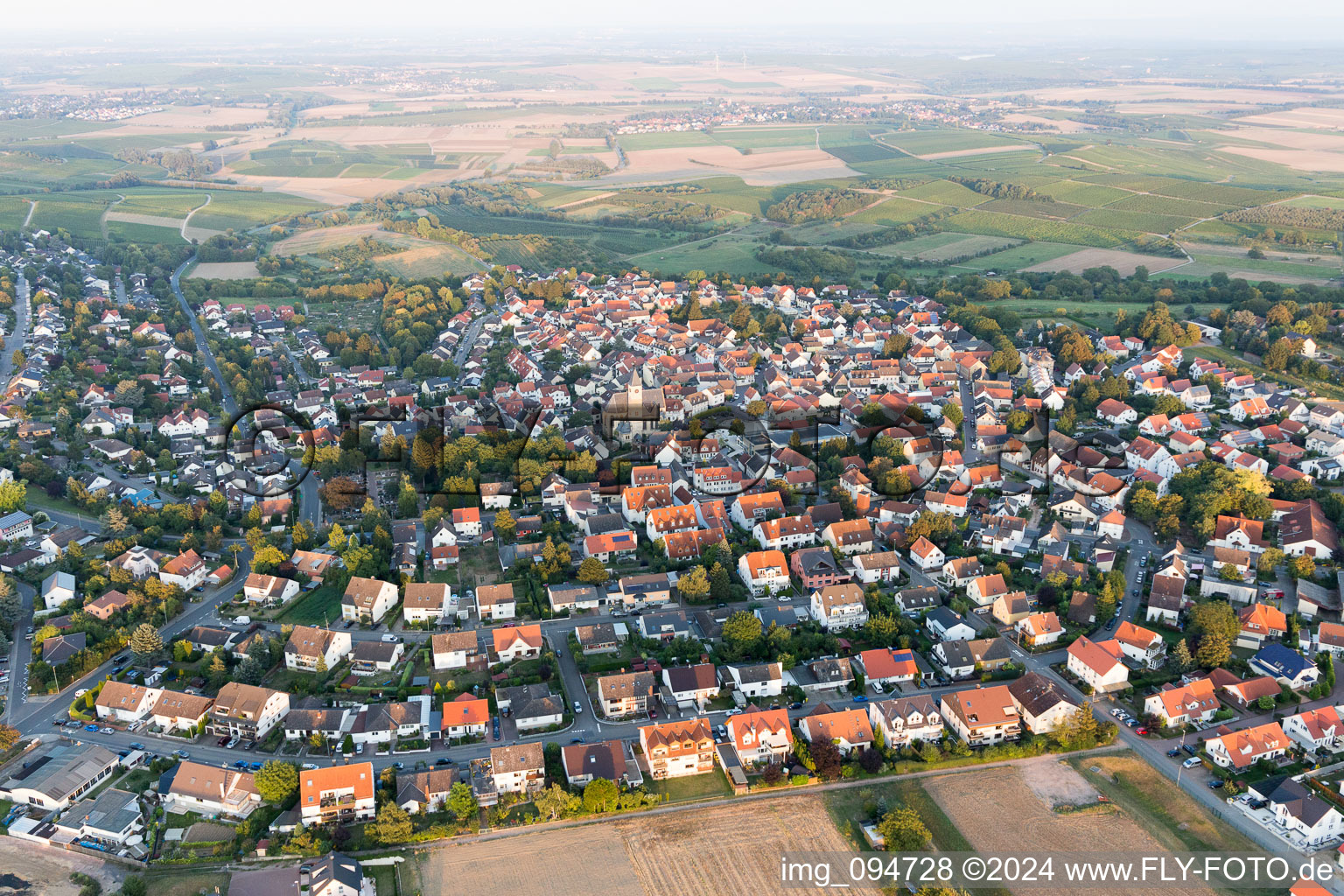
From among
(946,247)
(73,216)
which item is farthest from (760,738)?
(73,216)

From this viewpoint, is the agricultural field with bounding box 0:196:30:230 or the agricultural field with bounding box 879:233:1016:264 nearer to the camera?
the agricultural field with bounding box 879:233:1016:264

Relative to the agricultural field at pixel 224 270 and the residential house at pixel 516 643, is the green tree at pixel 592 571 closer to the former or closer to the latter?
the residential house at pixel 516 643

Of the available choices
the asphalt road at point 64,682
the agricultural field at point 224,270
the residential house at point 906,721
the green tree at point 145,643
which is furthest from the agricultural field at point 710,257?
the green tree at point 145,643

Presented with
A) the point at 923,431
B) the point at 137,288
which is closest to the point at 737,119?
the point at 137,288

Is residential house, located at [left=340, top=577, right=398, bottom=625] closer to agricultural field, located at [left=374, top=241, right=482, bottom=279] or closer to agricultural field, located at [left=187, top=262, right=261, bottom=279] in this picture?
agricultural field, located at [left=374, top=241, right=482, bottom=279]

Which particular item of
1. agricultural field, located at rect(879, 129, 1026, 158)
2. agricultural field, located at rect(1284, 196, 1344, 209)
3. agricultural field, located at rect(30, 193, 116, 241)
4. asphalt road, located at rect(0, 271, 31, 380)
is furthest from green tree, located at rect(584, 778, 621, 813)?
agricultural field, located at rect(879, 129, 1026, 158)

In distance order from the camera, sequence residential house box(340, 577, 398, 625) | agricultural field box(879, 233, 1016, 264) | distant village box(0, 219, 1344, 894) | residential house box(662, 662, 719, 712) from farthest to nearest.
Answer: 1. agricultural field box(879, 233, 1016, 264)
2. residential house box(340, 577, 398, 625)
3. residential house box(662, 662, 719, 712)
4. distant village box(0, 219, 1344, 894)

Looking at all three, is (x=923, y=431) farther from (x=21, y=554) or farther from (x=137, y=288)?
(x=137, y=288)
